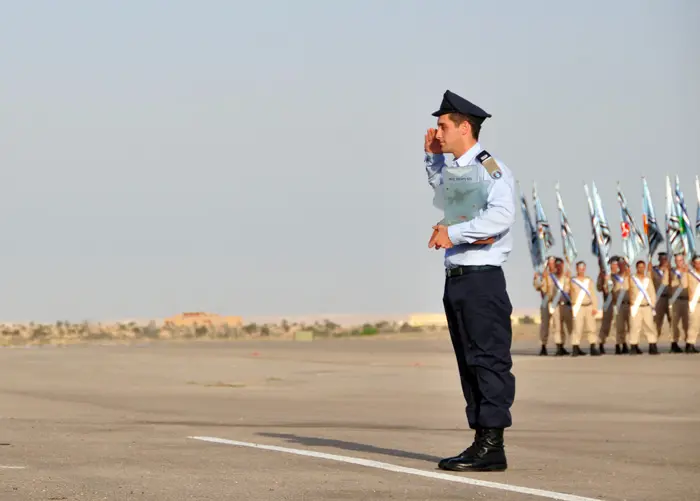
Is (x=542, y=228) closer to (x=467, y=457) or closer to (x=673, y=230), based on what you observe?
(x=673, y=230)

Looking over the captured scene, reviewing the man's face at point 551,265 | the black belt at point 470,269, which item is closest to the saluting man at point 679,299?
the man's face at point 551,265

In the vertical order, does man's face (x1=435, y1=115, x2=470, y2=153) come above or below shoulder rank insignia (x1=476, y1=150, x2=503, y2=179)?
above

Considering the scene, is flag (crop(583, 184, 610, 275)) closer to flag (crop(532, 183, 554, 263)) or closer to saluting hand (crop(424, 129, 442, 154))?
flag (crop(532, 183, 554, 263))

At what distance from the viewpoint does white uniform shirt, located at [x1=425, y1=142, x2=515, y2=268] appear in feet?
30.9

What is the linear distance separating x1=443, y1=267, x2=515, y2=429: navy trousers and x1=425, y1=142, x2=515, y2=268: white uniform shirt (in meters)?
0.09

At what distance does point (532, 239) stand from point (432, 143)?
1061 inches

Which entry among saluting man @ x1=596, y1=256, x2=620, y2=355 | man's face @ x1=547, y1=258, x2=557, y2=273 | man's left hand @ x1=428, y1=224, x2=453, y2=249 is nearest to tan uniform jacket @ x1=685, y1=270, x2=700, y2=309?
saluting man @ x1=596, y1=256, x2=620, y2=355

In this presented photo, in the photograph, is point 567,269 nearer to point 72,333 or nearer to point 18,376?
point 18,376

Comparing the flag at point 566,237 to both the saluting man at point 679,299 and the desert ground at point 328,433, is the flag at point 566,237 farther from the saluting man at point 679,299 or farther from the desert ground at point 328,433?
the desert ground at point 328,433

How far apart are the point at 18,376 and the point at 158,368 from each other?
3.30 meters

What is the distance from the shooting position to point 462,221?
9562 mm

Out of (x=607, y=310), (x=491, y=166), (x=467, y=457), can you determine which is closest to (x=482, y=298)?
(x=491, y=166)

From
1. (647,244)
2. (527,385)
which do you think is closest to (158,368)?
(527,385)

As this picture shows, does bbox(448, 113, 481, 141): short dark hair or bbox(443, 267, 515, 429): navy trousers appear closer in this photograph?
bbox(443, 267, 515, 429): navy trousers
